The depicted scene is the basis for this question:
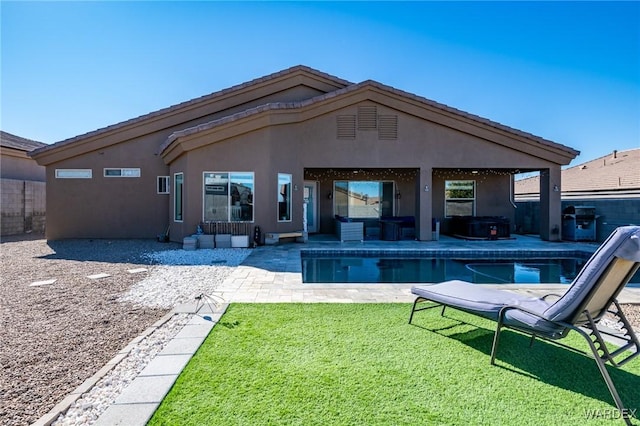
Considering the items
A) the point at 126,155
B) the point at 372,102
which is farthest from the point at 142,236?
the point at 372,102

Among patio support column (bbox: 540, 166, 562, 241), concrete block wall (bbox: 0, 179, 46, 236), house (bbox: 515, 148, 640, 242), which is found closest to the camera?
house (bbox: 515, 148, 640, 242)

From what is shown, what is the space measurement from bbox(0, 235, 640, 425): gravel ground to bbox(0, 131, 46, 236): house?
8.61m

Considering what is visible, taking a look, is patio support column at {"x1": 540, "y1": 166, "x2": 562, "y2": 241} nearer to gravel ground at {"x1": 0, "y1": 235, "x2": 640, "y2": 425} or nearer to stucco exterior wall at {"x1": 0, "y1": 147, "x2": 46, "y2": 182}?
gravel ground at {"x1": 0, "y1": 235, "x2": 640, "y2": 425}

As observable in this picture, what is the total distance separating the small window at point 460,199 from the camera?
15.6 metres

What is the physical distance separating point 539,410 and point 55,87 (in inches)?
696

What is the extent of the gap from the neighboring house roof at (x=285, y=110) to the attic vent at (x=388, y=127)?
1.62ft

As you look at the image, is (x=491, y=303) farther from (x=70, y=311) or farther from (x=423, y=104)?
(x=423, y=104)

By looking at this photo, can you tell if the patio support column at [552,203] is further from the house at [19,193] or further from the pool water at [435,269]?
the house at [19,193]

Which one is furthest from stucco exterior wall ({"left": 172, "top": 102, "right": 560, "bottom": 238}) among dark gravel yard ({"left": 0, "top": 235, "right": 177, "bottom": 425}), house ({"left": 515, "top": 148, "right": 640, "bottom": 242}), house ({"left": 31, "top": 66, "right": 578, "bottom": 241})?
dark gravel yard ({"left": 0, "top": 235, "right": 177, "bottom": 425})

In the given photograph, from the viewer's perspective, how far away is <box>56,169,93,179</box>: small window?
12984 millimetres

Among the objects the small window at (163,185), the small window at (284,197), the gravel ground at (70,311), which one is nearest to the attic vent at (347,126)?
the small window at (284,197)

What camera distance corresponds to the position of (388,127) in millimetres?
12281

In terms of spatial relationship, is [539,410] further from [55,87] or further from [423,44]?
[55,87]

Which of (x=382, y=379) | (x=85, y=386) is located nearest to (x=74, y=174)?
(x=85, y=386)
